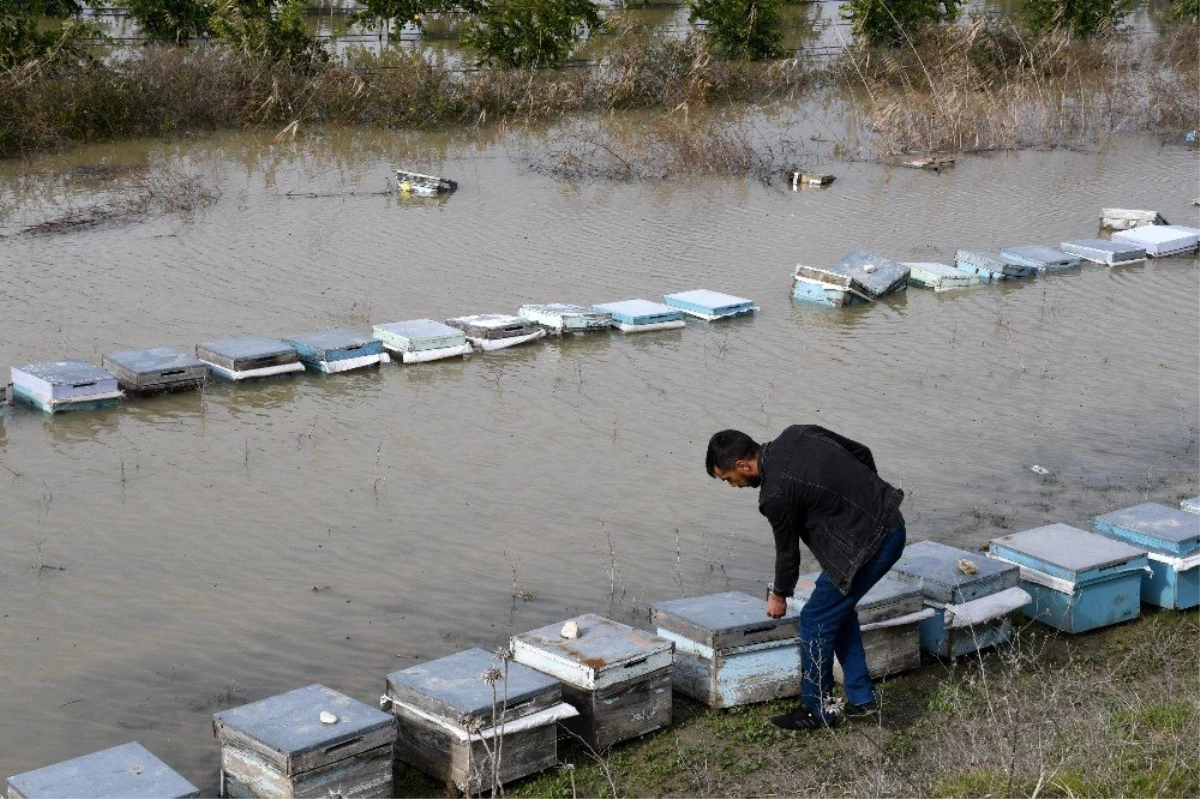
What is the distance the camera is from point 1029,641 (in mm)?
7809

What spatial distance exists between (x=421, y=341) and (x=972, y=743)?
24.3 feet

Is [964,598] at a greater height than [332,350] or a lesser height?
greater

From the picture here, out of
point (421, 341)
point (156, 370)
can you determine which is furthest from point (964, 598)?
point (156, 370)

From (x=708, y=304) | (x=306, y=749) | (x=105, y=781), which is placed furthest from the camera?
(x=708, y=304)

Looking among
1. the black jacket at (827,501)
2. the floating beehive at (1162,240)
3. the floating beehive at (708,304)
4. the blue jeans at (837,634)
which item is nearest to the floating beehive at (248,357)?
the floating beehive at (708,304)

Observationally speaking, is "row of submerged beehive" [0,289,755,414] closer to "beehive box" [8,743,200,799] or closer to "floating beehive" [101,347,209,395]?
"floating beehive" [101,347,209,395]

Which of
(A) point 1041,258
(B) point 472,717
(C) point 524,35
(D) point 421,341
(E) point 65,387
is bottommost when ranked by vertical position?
(E) point 65,387

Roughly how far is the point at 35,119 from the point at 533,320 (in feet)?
33.9

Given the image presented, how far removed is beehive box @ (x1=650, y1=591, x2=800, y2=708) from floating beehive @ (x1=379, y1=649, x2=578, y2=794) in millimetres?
797

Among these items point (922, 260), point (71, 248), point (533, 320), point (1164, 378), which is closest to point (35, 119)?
point (71, 248)

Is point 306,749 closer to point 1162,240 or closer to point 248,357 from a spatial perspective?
point 248,357

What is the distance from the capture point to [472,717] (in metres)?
6.02

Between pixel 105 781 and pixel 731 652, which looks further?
pixel 731 652

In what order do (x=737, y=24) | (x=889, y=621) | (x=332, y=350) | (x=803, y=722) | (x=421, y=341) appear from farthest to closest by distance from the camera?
(x=737, y=24) < (x=421, y=341) < (x=332, y=350) < (x=889, y=621) < (x=803, y=722)
